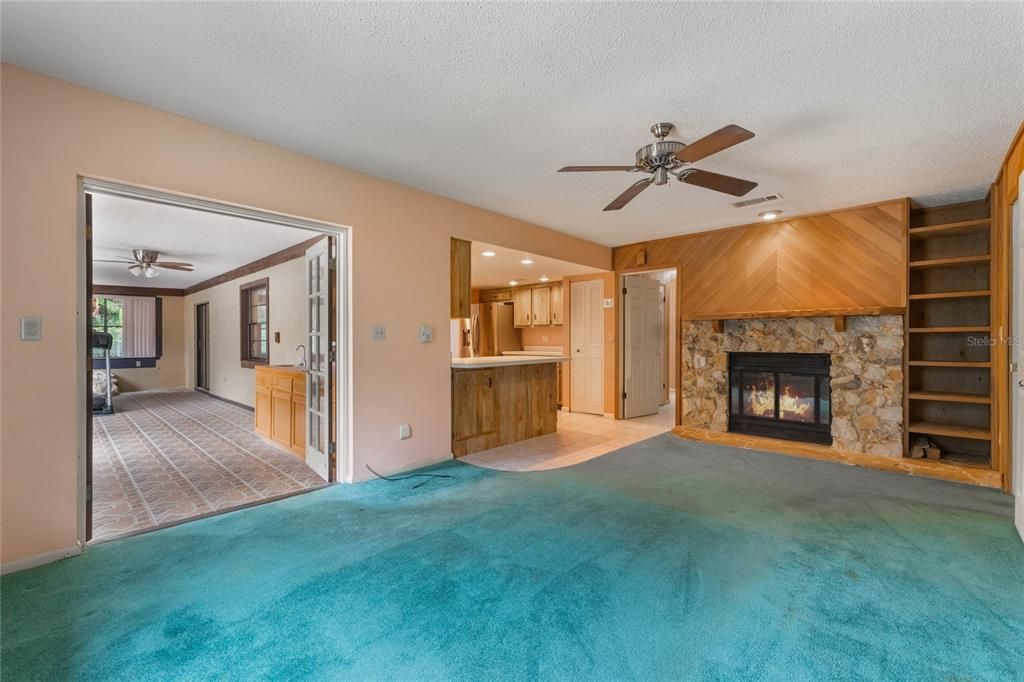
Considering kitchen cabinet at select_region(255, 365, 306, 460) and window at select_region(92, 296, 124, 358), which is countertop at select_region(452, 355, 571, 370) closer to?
kitchen cabinet at select_region(255, 365, 306, 460)

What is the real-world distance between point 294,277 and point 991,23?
658 cm

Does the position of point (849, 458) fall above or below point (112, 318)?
below

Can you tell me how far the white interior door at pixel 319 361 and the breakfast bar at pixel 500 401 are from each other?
118 centimetres

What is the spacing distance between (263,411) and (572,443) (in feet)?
11.6

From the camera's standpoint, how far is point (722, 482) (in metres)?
3.59

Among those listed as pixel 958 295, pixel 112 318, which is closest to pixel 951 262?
pixel 958 295

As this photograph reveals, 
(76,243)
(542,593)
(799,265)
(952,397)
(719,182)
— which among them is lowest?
(542,593)

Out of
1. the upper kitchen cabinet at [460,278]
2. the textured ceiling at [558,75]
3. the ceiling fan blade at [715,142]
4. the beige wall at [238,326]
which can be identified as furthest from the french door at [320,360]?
the ceiling fan blade at [715,142]

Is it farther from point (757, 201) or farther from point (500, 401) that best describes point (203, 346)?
point (757, 201)

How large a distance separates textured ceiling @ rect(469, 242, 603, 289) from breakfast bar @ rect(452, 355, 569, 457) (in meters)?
1.11

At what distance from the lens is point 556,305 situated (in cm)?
734

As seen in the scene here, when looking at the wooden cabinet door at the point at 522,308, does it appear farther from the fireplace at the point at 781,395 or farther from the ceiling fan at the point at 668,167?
the ceiling fan at the point at 668,167

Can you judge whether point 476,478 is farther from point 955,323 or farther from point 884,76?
point 955,323

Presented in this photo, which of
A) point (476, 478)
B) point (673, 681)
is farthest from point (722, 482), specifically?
point (673, 681)
